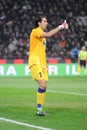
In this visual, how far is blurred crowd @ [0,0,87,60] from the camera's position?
118 ft

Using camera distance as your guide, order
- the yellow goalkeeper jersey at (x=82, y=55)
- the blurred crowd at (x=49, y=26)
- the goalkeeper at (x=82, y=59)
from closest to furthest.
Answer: the goalkeeper at (x=82, y=59)
the yellow goalkeeper jersey at (x=82, y=55)
the blurred crowd at (x=49, y=26)

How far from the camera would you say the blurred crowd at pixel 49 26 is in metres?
36.0

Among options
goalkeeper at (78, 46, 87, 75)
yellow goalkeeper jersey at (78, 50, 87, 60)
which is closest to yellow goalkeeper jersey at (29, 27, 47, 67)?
goalkeeper at (78, 46, 87, 75)

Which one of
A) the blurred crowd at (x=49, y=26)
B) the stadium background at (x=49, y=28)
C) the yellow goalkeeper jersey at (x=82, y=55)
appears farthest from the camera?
the blurred crowd at (x=49, y=26)

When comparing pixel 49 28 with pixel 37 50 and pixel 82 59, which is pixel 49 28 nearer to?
pixel 82 59

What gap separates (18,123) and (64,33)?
28468mm

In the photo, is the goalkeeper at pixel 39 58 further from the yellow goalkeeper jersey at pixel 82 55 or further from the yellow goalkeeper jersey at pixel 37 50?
the yellow goalkeeper jersey at pixel 82 55

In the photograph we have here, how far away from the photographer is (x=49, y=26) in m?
38.4

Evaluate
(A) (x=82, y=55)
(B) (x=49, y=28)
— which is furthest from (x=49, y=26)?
(A) (x=82, y=55)

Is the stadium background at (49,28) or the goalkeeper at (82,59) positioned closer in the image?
the goalkeeper at (82,59)

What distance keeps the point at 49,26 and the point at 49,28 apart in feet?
0.61

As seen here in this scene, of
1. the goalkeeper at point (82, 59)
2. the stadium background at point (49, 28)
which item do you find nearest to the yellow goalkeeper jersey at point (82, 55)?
the goalkeeper at point (82, 59)

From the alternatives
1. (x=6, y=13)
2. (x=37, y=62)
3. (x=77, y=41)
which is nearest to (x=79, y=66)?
(x=77, y=41)

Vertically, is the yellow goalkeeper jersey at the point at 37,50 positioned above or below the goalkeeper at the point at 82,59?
above
